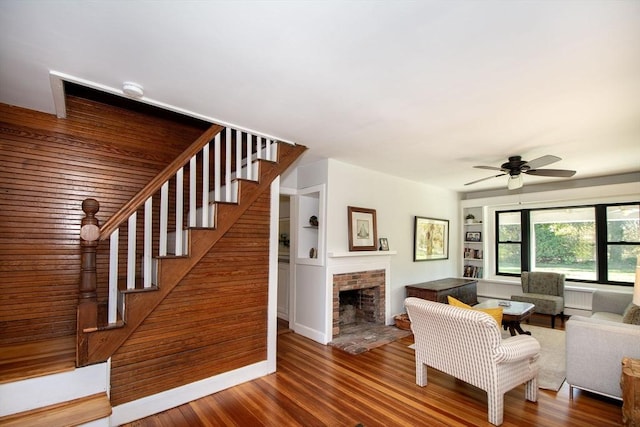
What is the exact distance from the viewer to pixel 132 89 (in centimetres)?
234

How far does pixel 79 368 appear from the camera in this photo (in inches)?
85.6

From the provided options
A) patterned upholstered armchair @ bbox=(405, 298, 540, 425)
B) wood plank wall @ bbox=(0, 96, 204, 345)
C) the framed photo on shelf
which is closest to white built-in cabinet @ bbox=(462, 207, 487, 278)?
the framed photo on shelf

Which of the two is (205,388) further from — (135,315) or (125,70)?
(125,70)

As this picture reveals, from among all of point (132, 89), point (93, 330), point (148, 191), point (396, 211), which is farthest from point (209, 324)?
point (396, 211)

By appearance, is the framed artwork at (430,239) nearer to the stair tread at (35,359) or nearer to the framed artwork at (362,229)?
the framed artwork at (362,229)

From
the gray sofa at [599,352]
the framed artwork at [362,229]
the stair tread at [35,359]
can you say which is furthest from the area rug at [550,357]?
the stair tread at [35,359]

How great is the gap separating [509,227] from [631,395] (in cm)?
493

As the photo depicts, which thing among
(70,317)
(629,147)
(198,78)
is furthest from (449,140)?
(70,317)

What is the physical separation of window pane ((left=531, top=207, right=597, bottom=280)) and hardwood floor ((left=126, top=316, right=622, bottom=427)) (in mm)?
3704

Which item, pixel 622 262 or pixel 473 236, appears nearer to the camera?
pixel 622 262

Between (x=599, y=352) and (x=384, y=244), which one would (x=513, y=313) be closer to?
(x=599, y=352)

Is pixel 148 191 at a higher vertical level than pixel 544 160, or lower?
lower

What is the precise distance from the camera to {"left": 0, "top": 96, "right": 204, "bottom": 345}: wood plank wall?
2.58 m

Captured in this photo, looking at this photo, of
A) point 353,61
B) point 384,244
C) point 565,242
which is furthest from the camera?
point 565,242
